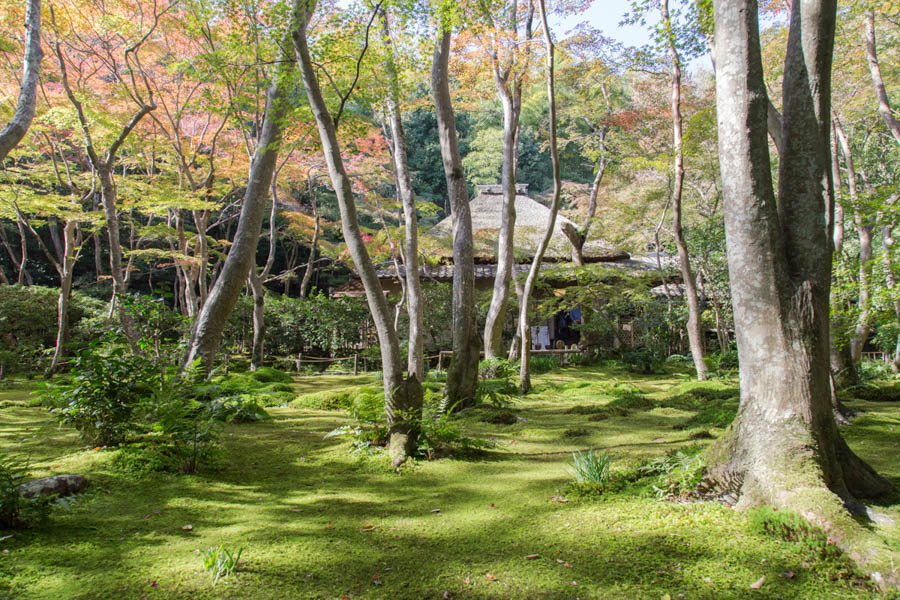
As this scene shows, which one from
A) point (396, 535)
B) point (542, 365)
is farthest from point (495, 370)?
point (396, 535)

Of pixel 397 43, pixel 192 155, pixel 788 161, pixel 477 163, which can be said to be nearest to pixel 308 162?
pixel 192 155

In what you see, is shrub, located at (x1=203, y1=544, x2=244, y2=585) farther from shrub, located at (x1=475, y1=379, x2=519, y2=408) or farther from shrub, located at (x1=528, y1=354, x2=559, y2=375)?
shrub, located at (x1=528, y1=354, x2=559, y2=375)

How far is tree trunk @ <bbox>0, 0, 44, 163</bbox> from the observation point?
4.88m

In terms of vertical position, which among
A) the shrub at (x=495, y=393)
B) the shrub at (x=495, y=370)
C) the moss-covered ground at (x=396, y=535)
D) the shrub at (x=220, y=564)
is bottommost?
the moss-covered ground at (x=396, y=535)

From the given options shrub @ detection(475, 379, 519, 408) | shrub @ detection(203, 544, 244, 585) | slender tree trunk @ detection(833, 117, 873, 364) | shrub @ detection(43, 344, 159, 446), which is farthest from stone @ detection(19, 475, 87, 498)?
slender tree trunk @ detection(833, 117, 873, 364)

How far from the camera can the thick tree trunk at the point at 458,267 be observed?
668 centimetres

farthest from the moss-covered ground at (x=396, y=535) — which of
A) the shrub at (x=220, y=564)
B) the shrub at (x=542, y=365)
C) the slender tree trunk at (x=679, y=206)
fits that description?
the shrub at (x=542, y=365)

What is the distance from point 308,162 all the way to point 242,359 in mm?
6486

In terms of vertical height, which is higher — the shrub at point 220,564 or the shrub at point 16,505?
Answer: the shrub at point 16,505

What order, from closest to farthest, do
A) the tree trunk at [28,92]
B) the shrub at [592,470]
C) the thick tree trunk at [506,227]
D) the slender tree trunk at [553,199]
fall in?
the shrub at [592,470], the tree trunk at [28,92], the slender tree trunk at [553,199], the thick tree trunk at [506,227]

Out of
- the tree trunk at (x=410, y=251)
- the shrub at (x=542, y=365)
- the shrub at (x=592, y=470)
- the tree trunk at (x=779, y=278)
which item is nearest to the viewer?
the tree trunk at (x=779, y=278)

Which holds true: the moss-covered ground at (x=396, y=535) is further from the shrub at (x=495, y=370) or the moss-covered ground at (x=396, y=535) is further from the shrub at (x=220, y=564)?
the shrub at (x=495, y=370)

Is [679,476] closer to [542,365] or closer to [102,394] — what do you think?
[102,394]

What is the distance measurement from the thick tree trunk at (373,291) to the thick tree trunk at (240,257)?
177cm
